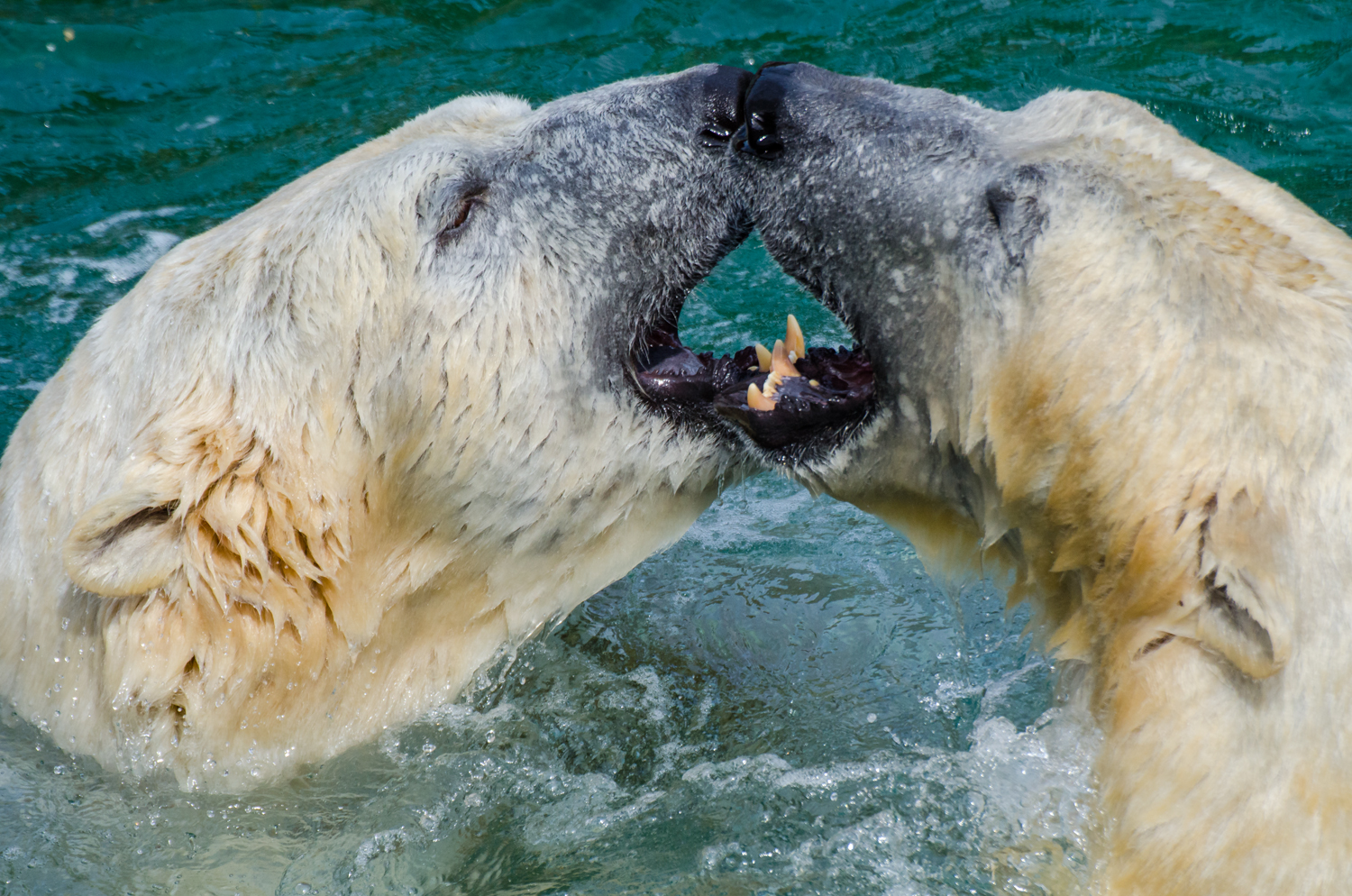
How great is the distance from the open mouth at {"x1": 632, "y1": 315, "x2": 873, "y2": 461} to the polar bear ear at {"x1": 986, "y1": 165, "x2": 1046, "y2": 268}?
0.40 m

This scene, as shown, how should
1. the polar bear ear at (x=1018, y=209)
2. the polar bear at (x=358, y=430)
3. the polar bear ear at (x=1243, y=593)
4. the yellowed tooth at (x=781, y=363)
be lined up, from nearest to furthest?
the polar bear ear at (x=1243, y=593)
the polar bear ear at (x=1018, y=209)
the polar bear at (x=358, y=430)
the yellowed tooth at (x=781, y=363)

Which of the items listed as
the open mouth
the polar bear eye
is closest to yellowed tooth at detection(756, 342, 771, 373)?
the open mouth

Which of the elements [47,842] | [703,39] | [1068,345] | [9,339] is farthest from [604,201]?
[703,39]

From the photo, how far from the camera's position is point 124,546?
2.38 metres

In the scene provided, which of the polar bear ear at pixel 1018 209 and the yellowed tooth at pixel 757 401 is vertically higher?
the polar bear ear at pixel 1018 209

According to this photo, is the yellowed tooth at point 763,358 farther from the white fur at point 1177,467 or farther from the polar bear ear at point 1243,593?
the polar bear ear at point 1243,593

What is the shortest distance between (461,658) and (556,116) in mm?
1257

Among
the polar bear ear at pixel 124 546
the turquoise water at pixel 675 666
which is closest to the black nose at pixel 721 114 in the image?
the turquoise water at pixel 675 666

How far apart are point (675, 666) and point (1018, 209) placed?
152 centimetres

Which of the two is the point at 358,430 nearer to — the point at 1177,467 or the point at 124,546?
the point at 124,546

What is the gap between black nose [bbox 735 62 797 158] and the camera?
2.60m

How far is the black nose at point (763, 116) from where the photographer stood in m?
2.60

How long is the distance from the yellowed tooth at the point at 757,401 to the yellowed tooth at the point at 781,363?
7cm

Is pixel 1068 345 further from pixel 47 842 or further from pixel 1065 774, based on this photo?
pixel 47 842
